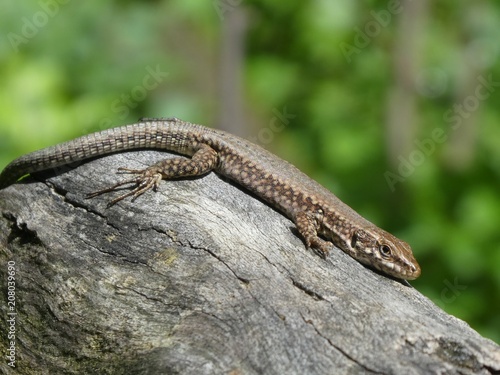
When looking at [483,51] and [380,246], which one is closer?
[380,246]

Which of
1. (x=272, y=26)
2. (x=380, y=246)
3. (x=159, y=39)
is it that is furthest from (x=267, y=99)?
(x=380, y=246)

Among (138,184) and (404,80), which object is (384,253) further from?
(404,80)

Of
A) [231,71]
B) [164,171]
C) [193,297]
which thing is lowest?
[193,297]

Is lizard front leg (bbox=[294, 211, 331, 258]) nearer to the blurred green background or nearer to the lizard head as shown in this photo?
the lizard head

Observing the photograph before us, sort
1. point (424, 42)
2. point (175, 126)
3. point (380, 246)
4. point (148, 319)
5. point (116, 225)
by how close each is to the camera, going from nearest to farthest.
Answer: point (148, 319)
point (116, 225)
point (380, 246)
point (175, 126)
point (424, 42)

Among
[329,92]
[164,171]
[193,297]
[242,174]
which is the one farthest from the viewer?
[329,92]

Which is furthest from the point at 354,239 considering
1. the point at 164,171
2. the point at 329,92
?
the point at 329,92

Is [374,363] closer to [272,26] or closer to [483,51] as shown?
[483,51]
